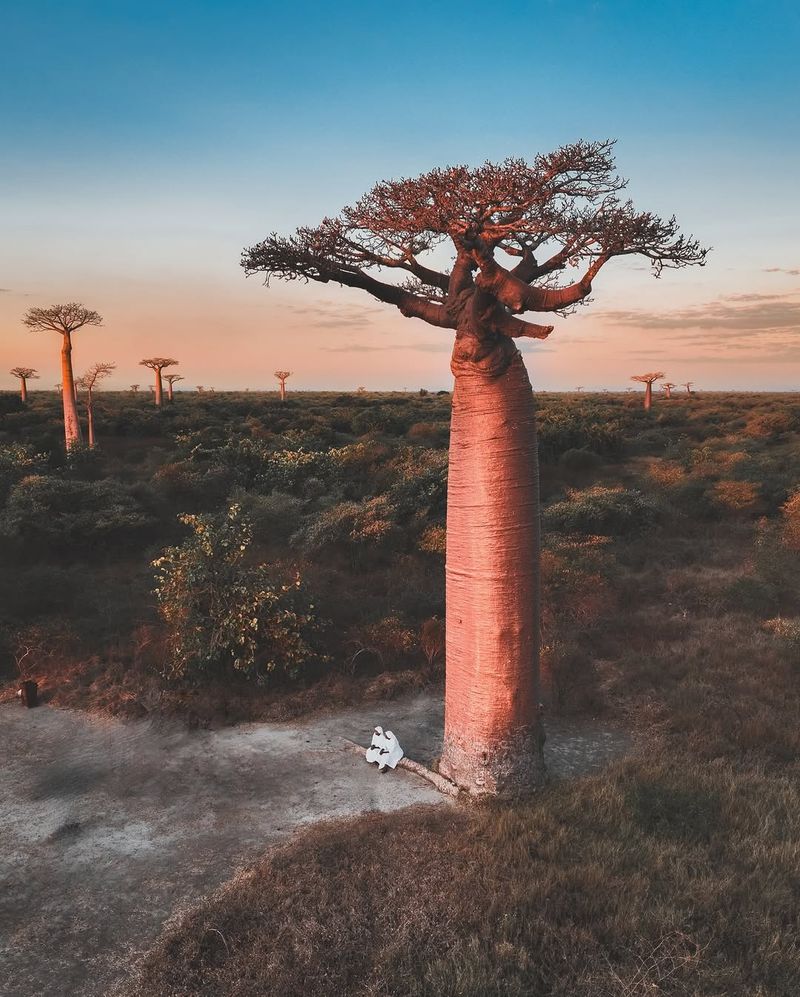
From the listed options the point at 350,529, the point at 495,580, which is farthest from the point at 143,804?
the point at 350,529

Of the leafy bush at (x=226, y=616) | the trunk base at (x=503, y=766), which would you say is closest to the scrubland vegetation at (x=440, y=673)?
the leafy bush at (x=226, y=616)

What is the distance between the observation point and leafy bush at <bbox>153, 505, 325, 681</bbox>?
30.7 ft

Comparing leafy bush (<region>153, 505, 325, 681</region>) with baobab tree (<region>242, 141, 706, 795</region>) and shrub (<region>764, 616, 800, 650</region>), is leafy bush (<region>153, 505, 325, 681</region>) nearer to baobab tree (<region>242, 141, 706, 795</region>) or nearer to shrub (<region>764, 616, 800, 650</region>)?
Answer: baobab tree (<region>242, 141, 706, 795</region>)

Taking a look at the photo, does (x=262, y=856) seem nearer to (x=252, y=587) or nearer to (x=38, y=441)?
(x=252, y=587)

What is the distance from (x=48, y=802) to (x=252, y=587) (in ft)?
12.4

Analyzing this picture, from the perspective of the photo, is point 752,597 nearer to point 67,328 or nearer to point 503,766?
point 503,766

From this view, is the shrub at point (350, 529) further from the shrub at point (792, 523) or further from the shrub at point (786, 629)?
the shrub at point (792, 523)

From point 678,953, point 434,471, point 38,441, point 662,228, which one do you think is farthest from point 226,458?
point 678,953

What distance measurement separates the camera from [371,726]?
8.39m

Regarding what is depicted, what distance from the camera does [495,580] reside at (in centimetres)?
617

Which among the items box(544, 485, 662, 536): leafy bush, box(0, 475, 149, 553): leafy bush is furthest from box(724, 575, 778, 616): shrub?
box(0, 475, 149, 553): leafy bush

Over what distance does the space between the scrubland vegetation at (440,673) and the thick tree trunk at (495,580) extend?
56 centimetres

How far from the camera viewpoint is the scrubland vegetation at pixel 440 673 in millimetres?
4281

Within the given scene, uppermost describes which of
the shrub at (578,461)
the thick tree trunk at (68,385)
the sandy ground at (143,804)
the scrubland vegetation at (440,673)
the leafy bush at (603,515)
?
the thick tree trunk at (68,385)
